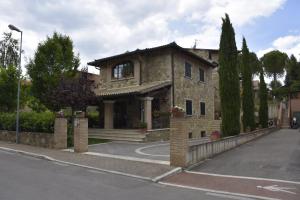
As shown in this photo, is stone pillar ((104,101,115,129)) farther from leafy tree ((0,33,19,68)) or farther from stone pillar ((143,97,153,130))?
leafy tree ((0,33,19,68))

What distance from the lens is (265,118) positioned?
3166 centimetres

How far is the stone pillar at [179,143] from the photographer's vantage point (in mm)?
11398

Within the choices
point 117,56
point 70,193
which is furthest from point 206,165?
point 117,56

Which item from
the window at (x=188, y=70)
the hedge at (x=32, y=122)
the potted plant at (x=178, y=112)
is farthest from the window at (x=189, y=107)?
the potted plant at (x=178, y=112)

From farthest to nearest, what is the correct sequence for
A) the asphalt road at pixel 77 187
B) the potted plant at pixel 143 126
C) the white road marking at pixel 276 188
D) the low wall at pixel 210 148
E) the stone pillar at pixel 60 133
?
the potted plant at pixel 143 126, the stone pillar at pixel 60 133, the low wall at pixel 210 148, the white road marking at pixel 276 188, the asphalt road at pixel 77 187

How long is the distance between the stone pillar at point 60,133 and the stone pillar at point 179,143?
7482 millimetres

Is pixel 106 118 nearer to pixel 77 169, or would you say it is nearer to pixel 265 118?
pixel 77 169

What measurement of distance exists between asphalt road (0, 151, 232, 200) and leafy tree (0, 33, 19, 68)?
30.6 metres

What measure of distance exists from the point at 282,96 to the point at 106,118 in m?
41.3

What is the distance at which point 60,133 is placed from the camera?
16734mm

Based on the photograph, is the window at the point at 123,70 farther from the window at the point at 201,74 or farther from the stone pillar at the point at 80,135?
the stone pillar at the point at 80,135

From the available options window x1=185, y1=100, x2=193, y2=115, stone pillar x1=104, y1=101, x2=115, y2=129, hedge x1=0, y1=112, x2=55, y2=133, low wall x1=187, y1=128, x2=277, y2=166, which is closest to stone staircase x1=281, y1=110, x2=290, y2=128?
window x1=185, y1=100, x2=193, y2=115

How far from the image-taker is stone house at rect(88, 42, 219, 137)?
74.4 ft

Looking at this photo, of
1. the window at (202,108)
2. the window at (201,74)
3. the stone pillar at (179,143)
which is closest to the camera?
the stone pillar at (179,143)
